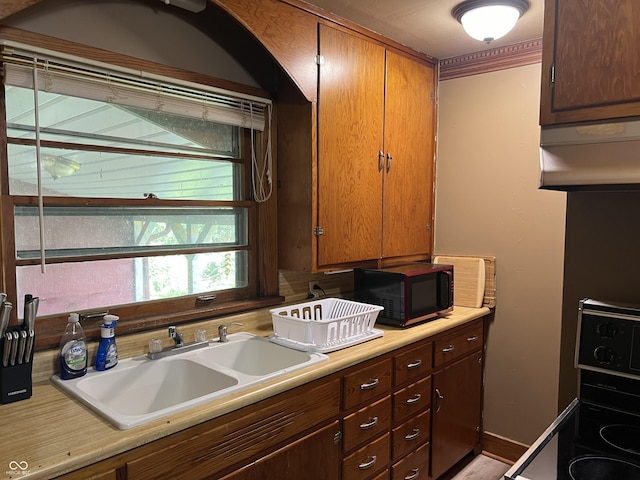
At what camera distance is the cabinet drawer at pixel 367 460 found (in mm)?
1897

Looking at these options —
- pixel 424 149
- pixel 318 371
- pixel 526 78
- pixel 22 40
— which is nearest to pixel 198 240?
pixel 318 371

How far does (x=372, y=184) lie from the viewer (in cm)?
250

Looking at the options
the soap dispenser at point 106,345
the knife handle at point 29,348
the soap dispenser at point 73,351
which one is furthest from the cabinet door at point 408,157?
the knife handle at point 29,348

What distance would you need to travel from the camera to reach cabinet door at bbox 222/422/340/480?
1.52 meters

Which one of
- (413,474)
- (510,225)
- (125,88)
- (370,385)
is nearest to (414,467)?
(413,474)

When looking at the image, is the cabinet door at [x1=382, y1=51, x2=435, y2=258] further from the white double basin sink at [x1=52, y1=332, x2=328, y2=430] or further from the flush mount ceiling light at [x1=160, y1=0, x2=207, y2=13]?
the flush mount ceiling light at [x1=160, y1=0, x2=207, y2=13]

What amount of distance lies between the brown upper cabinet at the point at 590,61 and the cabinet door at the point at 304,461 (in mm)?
1336

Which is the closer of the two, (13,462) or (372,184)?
(13,462)

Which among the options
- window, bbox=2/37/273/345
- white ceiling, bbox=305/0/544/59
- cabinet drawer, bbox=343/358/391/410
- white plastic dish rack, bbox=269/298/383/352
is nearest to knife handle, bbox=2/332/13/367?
window, bbox=2/37/273/345

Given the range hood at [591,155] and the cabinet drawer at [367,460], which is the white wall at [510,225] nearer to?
the cabinet drawer at [367,460]

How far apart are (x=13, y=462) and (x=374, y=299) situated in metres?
1.74

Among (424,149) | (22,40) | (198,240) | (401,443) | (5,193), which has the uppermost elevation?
(22,40)

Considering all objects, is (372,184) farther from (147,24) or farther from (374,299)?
(147,24)

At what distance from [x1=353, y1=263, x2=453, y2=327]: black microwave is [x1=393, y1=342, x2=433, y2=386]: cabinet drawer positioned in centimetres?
15
